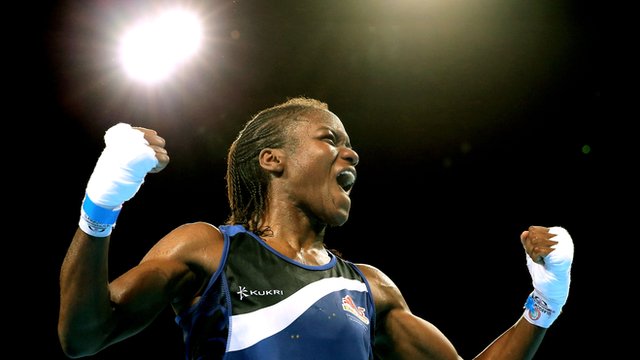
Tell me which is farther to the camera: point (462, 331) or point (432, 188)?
point (432, 188)

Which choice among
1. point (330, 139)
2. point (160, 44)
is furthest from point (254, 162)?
point (160, 44)

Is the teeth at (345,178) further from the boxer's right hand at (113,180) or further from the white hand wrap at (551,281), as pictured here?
the boxer's right hand at (113,180)

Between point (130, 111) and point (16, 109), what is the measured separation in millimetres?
867

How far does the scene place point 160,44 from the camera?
211 inches

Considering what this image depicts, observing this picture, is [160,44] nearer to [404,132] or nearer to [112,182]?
[404,132]

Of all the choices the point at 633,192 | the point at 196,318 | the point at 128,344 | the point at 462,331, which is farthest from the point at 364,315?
the point at 633,192

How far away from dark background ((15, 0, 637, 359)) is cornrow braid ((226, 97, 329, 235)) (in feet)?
8.76

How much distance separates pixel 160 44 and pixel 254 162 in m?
2.96

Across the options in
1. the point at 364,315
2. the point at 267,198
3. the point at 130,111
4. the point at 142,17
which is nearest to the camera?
the point at 364,315

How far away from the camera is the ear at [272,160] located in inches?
104

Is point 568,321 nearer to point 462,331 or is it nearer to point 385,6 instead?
point 462,331

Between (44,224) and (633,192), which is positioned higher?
(633,192)

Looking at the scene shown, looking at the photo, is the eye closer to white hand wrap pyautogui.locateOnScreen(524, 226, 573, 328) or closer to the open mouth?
the open mouth

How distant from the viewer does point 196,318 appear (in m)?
2.08
